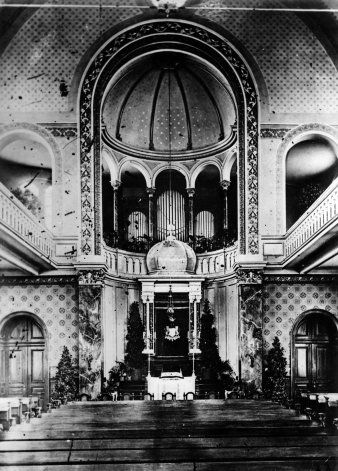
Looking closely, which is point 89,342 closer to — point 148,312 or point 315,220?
point 148,312

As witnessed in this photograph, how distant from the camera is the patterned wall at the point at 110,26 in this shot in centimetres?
1595

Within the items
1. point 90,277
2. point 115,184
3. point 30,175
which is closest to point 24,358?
point 90,277

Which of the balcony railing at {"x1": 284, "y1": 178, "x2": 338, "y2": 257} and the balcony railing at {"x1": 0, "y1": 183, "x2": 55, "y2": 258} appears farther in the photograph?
the balcony railing at {"x1": 0, "y1": 183, "x2": 55, "y2": 258}

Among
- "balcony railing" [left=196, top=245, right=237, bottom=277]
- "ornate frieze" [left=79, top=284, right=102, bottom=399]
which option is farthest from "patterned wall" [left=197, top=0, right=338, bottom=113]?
"ornate frieze" [left=79, top=284, right=102, bottom=399]

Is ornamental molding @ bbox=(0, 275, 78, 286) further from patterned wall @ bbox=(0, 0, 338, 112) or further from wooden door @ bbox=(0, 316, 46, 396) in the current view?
patterned wall @ bbox=(0, 0, 338, 112)

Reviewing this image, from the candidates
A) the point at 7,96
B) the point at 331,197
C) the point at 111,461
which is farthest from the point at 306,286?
the point at 111,461

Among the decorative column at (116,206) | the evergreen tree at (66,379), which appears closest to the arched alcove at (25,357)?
the evergreen tree at (66,379)

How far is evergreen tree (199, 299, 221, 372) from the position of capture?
66.0ft

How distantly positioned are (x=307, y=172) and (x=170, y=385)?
8766 millimetres

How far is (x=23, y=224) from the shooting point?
49.3 feet

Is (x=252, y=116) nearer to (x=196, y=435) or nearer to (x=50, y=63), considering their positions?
(x=50, y=63)

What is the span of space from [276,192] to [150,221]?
5.85 meters

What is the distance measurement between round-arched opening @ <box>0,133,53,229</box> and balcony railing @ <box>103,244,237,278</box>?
259cm

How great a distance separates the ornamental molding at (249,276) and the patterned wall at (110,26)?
5.00 meters
